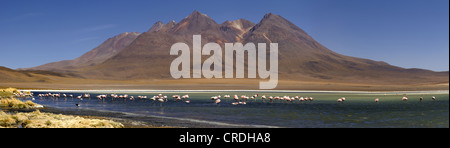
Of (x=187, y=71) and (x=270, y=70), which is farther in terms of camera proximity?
(x=270, y=70)

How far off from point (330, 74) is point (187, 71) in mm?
73820

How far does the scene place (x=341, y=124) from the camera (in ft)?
63.9
